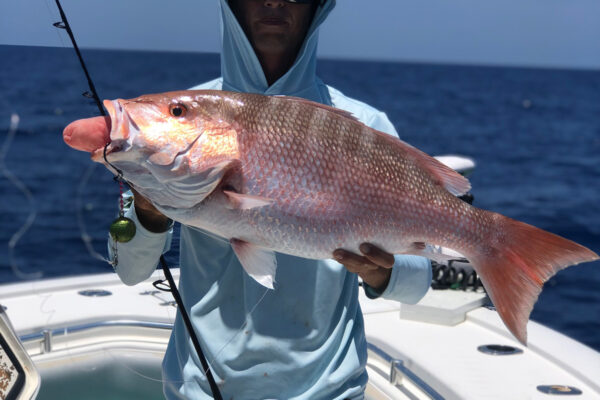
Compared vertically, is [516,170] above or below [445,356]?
below

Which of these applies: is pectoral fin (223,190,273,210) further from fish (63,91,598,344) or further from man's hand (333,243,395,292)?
man's hand (333,243,395,292)

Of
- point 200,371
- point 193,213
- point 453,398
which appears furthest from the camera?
point 453,398

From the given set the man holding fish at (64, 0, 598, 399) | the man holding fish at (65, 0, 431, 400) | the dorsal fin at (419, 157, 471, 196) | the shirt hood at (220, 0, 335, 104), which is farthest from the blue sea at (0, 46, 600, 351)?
the dorsal fin at (419, 157, 471, 196)

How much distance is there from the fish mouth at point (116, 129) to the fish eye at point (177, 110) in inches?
4.1

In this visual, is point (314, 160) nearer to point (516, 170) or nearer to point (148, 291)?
point (148, 291)

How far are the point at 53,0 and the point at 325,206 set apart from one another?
1095 mm

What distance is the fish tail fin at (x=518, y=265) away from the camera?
1673 millimetres

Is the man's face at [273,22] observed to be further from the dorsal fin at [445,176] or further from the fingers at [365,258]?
the fingers at [365,258]

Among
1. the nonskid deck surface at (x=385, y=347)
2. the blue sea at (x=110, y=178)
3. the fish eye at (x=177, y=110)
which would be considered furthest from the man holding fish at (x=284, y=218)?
the nonskid deck surface at (x=385, y=347)

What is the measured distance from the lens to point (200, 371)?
181 centimetres

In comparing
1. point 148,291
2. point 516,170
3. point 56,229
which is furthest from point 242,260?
point 516,170

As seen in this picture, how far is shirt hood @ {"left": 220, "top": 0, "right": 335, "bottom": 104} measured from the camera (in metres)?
1.99

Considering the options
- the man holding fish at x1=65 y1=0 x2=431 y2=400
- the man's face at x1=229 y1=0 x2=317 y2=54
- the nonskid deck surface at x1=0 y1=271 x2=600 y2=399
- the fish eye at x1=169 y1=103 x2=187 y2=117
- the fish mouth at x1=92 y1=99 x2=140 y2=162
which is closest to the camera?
the fish mouth at x1=92 y1=99 x2=140 y2=162

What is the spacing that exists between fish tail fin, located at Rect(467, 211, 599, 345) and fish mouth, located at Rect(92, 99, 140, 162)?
0.97 m
